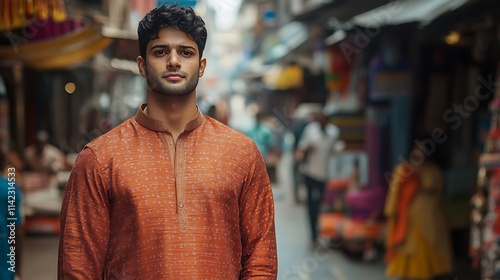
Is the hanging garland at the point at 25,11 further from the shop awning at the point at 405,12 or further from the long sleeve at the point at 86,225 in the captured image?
the long sleeve at the point at 86,225

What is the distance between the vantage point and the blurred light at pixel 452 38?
643 cm

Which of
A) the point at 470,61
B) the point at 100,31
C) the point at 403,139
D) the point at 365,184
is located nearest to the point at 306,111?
the point at 365,184

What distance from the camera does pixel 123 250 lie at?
2117mm

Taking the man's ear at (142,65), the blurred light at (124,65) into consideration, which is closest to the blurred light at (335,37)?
the blurred light at (124,65)

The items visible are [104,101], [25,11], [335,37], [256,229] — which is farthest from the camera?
[335,37]

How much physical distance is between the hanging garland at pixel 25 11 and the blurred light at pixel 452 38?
9.86ft

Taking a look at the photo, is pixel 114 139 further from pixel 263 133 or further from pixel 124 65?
pixel 263 133

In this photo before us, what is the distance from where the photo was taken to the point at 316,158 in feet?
28.4

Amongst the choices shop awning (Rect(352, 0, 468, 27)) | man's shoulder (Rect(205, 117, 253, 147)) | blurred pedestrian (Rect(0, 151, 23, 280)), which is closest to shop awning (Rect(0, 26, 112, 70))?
blurred pedestrian (Rect(0, 151, 23, 280))

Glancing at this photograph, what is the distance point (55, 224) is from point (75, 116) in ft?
3.35

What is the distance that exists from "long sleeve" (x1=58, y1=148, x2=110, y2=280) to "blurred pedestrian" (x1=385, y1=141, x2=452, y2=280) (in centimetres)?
483

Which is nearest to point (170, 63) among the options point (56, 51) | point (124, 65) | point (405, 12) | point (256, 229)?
point (256, 229)

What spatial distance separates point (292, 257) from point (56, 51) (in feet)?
9.17

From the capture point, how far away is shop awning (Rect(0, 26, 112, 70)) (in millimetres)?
5734
